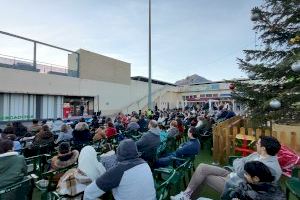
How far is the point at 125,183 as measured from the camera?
2.81 metres

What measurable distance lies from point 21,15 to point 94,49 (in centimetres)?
973

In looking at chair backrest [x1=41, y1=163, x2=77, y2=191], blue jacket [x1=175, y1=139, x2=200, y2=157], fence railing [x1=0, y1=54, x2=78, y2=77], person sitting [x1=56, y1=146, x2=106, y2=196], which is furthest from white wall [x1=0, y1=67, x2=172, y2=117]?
person sitting [x1=56, y1=146, x2=106, y2=196]

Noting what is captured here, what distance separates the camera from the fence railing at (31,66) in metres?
15.0

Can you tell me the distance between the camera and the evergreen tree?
7105 millimetres

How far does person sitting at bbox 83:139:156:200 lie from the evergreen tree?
16.8ft

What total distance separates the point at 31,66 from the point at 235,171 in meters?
15.8

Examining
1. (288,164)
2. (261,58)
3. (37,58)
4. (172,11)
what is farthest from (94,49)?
(288,164)

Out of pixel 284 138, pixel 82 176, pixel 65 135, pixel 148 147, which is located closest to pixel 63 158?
pixel 82 176

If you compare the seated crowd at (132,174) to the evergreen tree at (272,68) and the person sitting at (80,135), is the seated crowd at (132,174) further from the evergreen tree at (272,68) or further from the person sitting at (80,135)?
the evergreen tree at (272,68)

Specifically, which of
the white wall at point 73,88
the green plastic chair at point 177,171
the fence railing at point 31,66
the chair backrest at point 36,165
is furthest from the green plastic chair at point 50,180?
the fence railing at point 31,66

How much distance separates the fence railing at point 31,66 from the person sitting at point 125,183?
47.5ft

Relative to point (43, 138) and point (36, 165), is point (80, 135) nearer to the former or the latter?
point (43, 138)

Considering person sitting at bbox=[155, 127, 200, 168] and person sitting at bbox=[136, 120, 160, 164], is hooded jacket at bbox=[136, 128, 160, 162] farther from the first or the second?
person sitting at bbox=[155, 127, 200, 168]

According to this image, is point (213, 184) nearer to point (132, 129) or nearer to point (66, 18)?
point (132, 129)
